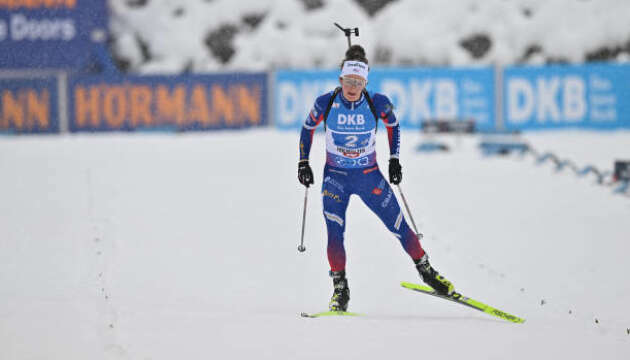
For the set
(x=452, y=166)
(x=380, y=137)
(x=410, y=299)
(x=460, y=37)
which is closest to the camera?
(x=410, y=299)

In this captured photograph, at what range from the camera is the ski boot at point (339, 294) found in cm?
598

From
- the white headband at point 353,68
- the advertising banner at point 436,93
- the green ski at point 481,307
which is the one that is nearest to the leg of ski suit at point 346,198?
the green ski at point 481,307

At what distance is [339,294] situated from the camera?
6031 millimetres

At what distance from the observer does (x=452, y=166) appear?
1538cm

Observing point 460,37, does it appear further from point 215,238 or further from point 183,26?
point 215,238

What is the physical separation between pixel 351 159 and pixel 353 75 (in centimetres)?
64

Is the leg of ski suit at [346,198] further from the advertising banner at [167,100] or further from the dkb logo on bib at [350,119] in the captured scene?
the advertising banner at [167,100]

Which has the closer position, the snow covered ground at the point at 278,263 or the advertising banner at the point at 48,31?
the snow covered ground at the point at 278,263

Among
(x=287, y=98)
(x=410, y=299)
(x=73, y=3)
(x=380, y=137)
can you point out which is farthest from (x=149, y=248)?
(x=73, y=3)

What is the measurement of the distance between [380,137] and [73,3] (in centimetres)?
971

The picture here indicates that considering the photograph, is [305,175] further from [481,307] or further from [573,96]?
[573,96]

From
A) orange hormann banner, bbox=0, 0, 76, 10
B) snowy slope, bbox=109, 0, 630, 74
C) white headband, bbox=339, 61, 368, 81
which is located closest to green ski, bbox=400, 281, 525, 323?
white headband, bbox=339, 61, 368, 81

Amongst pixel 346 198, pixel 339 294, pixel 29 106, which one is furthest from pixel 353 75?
pixel 29 106

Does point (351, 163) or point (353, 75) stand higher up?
point (353, 75)
